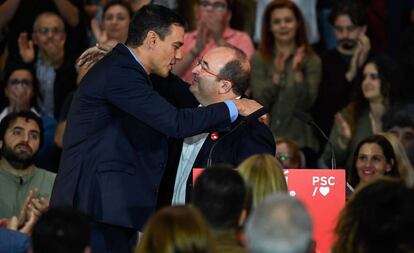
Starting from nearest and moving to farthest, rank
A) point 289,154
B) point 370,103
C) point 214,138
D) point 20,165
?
point 214,138, point 20,165, point 289,154, point 370,103

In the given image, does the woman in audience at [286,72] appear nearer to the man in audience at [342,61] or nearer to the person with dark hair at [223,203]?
the man in audience at [342,61]

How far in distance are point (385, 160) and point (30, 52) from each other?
12.7 feet

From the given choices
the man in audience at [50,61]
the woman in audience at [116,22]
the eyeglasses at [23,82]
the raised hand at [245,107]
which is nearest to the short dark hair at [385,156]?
the raised hand at [245,107]

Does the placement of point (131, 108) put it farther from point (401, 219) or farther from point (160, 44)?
point (401, 219)

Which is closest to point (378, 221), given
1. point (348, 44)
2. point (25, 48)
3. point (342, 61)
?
point (342, 61)

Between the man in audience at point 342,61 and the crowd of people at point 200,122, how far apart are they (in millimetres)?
12

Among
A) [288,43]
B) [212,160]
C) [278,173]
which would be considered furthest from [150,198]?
[288,43]

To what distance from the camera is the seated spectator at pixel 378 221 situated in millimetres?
4758

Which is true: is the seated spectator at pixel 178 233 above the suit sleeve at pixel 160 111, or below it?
below

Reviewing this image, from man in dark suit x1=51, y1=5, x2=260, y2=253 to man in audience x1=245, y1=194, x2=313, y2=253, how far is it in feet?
7.07

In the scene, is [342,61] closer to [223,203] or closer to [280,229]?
[223,203]

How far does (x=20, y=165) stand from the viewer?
925 cm

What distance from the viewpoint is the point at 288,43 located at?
408 inches

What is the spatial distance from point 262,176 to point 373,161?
288 cm
